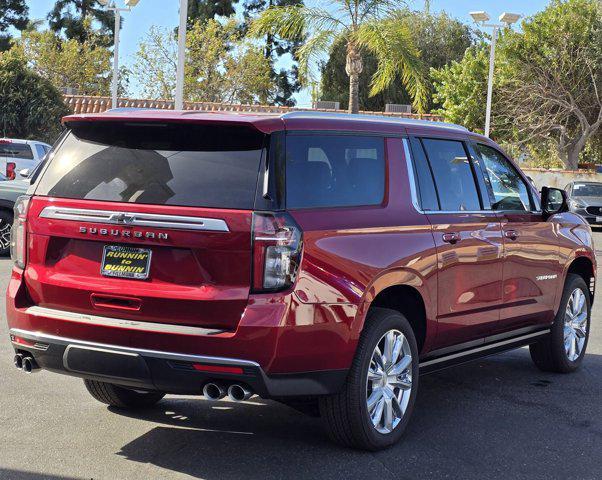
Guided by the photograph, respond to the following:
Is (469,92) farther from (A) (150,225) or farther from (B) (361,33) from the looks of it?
(A) (150,225)

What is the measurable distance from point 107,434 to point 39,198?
143 cm

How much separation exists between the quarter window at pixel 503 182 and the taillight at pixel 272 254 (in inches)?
96.7

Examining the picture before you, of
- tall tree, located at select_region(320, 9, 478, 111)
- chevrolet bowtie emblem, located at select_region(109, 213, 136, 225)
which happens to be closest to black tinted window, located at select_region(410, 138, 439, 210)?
chevrolet bowtie emblem, located at select_region(109, 213, 136, 225)

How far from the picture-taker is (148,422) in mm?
6039

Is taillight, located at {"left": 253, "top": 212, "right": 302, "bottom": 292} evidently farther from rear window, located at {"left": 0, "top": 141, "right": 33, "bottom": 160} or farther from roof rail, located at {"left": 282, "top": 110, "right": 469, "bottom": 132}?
rear window, located at {"left": 0, "top": 141, "right": 33, "bottom": 160}

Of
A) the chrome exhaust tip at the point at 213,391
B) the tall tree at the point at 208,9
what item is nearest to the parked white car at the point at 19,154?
the chrome exhaust tip at the point at 213,391

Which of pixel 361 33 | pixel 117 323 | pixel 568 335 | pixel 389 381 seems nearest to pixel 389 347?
pixel 389 381

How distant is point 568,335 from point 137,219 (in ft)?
14.2

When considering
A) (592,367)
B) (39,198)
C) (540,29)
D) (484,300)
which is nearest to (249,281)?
(39,198)

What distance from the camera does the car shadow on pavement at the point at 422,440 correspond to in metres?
5.22

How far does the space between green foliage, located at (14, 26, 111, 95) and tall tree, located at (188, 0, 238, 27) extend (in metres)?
6.60

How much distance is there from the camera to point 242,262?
4.79 meters

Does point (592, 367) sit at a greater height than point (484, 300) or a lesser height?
lesser

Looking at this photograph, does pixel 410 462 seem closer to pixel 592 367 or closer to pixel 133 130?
pixel 133 130
